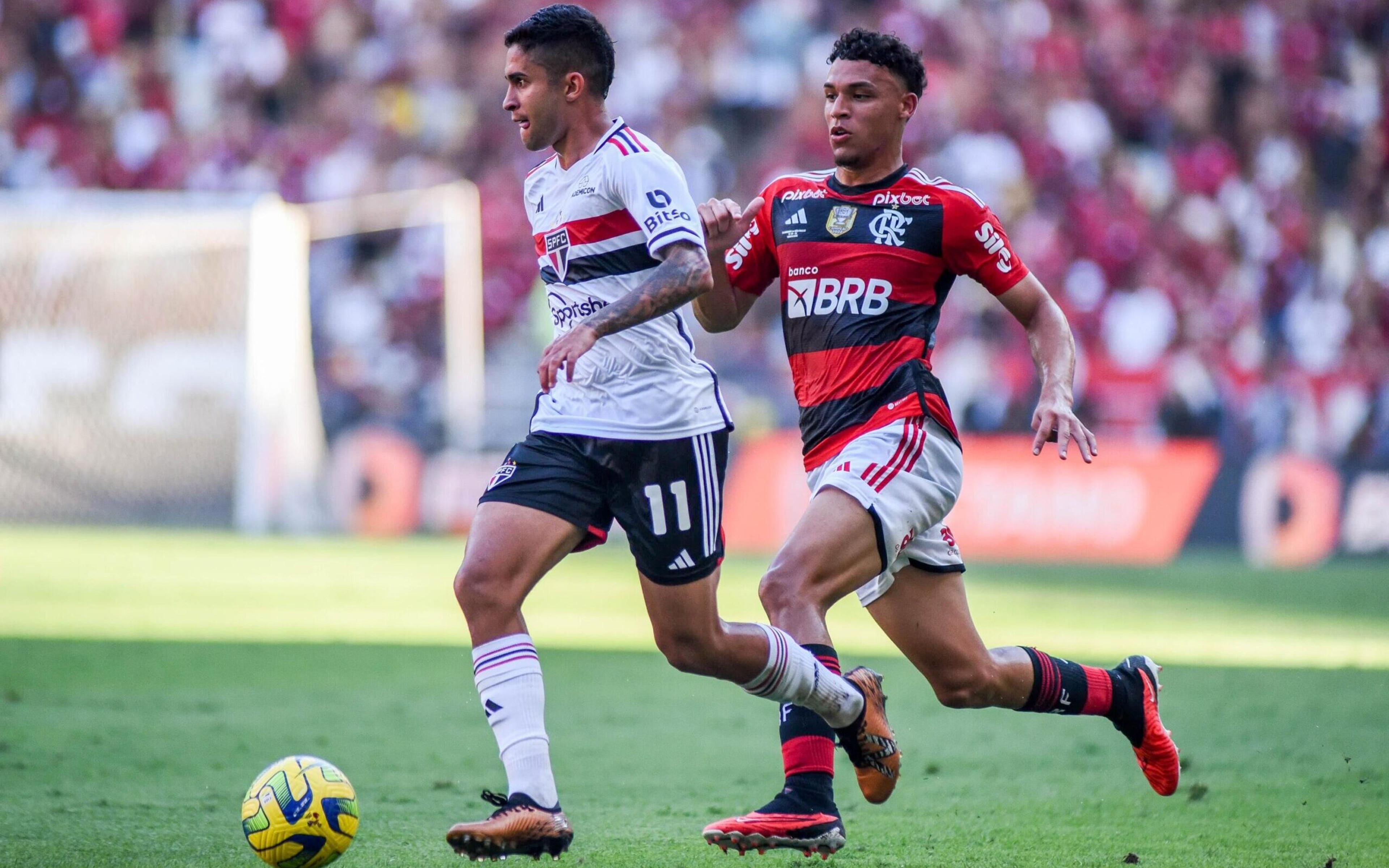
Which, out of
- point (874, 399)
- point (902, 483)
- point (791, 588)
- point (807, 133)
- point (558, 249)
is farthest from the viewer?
point (807, 133)

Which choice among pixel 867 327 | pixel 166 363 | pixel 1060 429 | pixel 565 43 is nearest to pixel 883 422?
pixel 867 327

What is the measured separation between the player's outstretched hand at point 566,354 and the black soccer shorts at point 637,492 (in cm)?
37

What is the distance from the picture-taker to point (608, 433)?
4.99 m

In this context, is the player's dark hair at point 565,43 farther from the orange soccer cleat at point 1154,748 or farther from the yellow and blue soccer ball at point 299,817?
the orange soccer cleat at point 1154,748

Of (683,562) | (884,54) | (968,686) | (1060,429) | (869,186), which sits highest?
(884,54)

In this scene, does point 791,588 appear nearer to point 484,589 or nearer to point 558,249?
point 484,589

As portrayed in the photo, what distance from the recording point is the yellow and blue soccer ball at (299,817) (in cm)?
456

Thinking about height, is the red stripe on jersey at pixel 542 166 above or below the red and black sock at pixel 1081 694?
above

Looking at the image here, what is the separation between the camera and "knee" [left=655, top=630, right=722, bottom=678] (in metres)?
5.00

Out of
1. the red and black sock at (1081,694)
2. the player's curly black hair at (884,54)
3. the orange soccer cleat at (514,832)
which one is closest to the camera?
the orange soccer cleat at (514,832)

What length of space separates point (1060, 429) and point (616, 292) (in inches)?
58.7

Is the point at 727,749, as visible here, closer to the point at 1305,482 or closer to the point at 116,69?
the point at 1305,482

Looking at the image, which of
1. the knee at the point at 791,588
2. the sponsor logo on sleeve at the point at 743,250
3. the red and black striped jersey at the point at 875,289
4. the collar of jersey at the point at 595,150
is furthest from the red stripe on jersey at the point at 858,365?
the collar of jersey at the point at 595,150

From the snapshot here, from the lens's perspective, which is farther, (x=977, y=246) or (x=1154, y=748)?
(x=1154, y=748)
